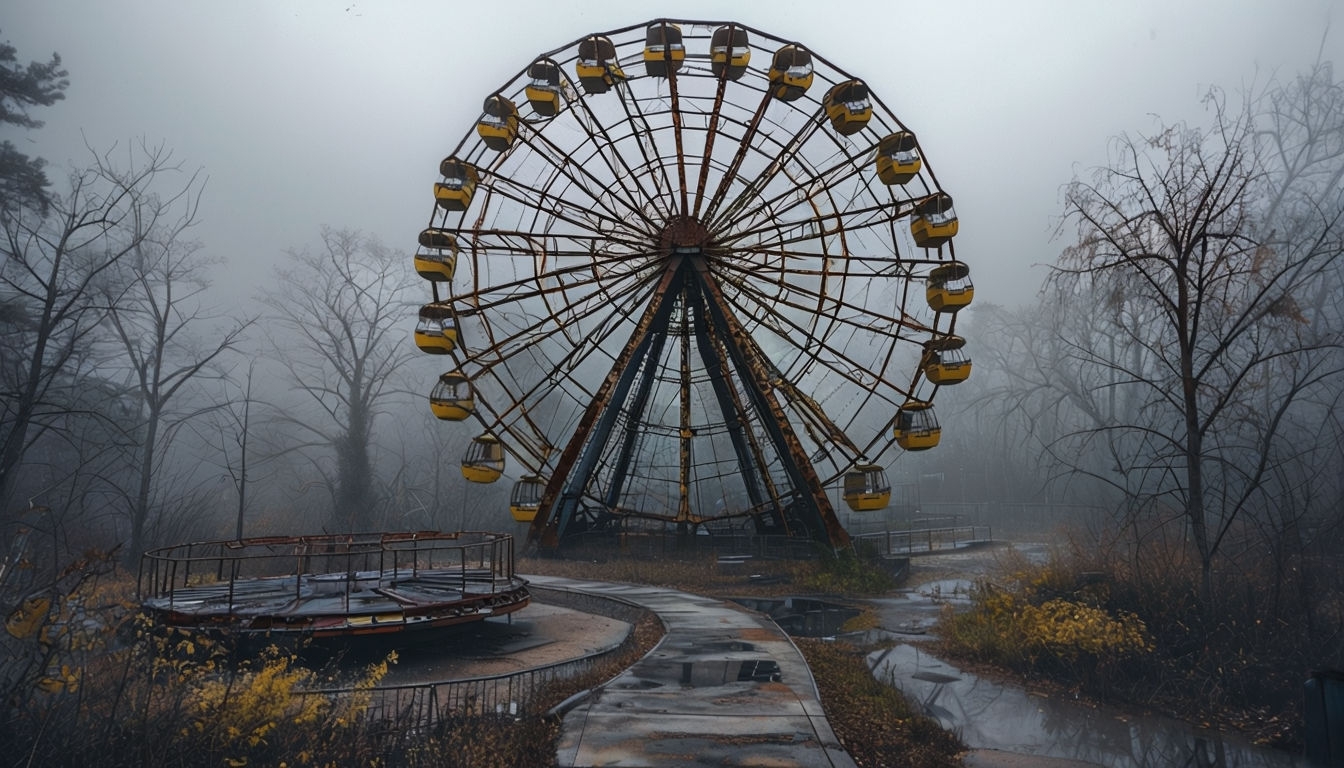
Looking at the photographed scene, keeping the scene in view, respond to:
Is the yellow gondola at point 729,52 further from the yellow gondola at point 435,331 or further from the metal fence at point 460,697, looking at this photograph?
the metal fence at point 460,697

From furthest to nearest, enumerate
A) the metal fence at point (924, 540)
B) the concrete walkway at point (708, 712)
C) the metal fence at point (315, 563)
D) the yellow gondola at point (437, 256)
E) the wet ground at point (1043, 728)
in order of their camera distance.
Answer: the metal fence at point (924, 540)
the yellow gondola at point (437, 256)
the metal fence at point (315, 563)
the wet ground at point (1043, 728)
the concrete walkway at point (708, 712)

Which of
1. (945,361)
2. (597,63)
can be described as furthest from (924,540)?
(597,63)

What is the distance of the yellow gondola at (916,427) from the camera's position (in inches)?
851

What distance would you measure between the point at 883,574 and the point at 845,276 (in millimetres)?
8859

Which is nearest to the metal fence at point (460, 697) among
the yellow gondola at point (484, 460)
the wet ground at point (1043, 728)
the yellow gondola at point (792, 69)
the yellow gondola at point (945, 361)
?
the wet ground at point (1043, 728)

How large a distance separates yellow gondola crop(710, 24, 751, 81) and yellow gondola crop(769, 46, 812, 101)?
3.33 feet

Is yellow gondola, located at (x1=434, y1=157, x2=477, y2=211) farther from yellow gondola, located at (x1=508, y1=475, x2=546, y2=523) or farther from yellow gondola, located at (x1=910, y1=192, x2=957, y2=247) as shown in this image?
yellow gondola, located at (x1=910, y1=192, x2=957, y2=247)

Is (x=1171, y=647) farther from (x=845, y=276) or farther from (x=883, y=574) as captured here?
(x=845, y=276)

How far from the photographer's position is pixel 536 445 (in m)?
26.0

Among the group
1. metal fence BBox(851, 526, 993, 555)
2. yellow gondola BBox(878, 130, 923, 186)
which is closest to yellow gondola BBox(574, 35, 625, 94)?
yellow gondola BBox(878, 130, 923, 186)

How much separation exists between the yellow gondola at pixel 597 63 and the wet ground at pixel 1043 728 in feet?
57.4

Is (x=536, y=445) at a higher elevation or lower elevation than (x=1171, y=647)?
higher

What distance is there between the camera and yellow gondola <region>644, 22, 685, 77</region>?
22.4 metres

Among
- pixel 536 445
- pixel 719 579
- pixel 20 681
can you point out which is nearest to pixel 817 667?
pixel 20 681
